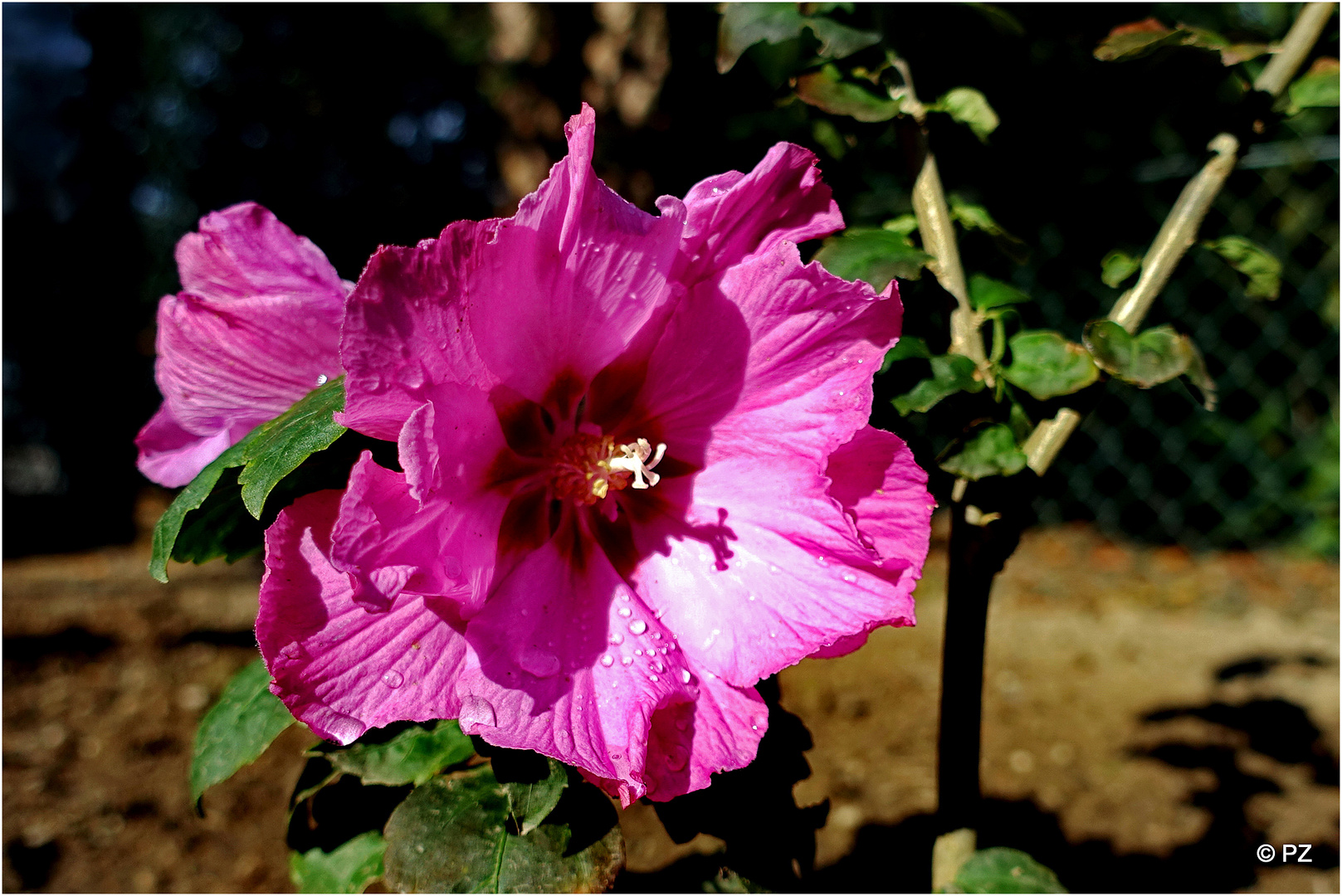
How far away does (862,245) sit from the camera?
2.68 ft

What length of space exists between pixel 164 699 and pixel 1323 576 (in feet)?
14.5

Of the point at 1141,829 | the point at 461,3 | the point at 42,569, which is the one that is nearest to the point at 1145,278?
the point at 1141,829

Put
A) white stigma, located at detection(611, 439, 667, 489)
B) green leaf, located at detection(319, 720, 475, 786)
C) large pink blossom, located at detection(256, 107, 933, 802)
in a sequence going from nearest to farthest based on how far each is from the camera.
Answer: large pink blossom, located at detection(256, 107, 933, 802)
white stigma, located at detection(611, 439, 667, 489)
green leaf, located at detection(319, 720, 475, 786)

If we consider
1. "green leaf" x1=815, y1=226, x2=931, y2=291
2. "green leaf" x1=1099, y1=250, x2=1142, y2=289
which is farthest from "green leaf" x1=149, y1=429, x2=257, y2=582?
"green leaf" x1=1099, y1=250, x2=1142, y2=289

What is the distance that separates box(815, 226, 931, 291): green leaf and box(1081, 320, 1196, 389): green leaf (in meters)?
0.17

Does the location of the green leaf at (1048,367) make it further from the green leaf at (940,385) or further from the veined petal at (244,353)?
the veined petal at (244,353)

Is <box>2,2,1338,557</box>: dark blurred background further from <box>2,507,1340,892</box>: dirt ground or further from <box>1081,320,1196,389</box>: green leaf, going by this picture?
<box>2,507,1340,892</box>: dirt ground

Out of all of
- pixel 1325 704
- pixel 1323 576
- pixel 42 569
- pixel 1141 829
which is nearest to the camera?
pixel 1141 829

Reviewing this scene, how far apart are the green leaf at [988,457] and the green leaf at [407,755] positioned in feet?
1.53

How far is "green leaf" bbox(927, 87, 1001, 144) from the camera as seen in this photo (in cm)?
89

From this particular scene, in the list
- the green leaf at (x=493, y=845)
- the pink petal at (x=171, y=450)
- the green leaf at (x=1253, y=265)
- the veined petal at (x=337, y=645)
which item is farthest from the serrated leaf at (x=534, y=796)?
the green leaf at (x=1253, y=265)

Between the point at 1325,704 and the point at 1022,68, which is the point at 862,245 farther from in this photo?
the point at 1325,704

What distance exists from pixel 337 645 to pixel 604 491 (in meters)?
0.22

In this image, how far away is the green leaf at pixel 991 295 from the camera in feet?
2.83
